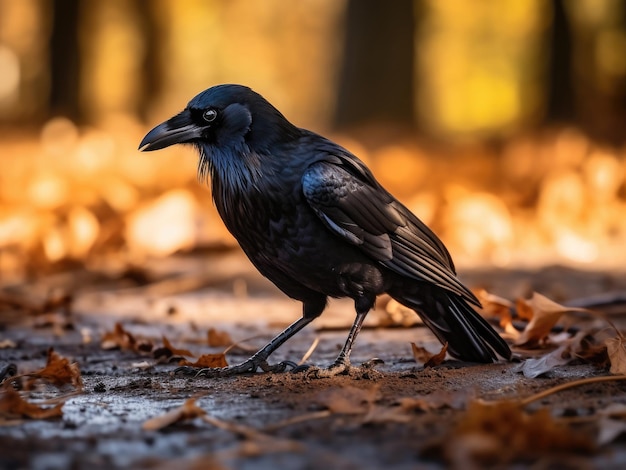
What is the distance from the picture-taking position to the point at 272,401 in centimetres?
346

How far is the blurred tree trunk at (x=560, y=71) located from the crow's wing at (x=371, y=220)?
32.4ft

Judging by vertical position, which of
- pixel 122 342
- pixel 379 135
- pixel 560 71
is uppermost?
pixel 560 71

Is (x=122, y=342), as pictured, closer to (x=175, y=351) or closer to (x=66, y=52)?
(x=175, y=351)

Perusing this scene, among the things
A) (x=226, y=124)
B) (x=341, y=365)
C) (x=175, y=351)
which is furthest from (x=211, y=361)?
(x=226, y=124)

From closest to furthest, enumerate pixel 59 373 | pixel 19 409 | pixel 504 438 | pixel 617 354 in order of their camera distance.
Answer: pixel 504 438, pixel 19 409, pixel 617 354, pixel 59 373

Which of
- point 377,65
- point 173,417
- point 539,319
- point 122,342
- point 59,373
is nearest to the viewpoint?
point 173,417

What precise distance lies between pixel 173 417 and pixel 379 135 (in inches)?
433

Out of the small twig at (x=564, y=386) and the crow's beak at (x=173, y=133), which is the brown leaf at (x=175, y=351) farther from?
the small twig at (x=564, y=386)

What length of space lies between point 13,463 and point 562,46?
12.5m

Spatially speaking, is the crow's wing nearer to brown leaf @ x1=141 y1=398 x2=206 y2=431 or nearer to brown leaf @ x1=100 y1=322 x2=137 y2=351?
brown leaf @ x1=141 y1=398 x2=206 y2=431

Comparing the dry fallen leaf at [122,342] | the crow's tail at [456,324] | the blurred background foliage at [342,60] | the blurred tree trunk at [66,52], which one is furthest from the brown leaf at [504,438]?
the blurred tree trunk at [66,52]

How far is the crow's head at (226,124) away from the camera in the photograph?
4328mm

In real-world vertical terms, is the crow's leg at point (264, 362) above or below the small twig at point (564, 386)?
above

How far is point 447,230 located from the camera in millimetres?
8297
